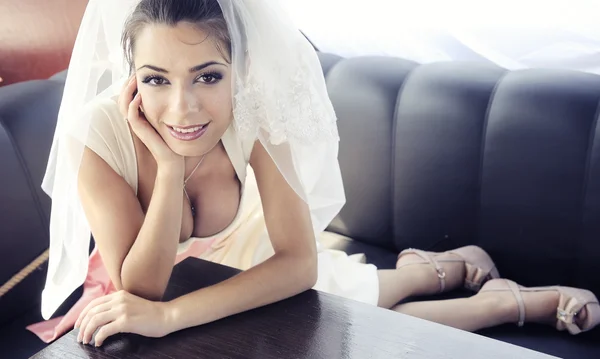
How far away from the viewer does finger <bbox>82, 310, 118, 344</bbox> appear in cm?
86

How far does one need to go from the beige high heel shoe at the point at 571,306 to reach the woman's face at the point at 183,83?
0.85m

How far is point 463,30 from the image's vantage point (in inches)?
66.9

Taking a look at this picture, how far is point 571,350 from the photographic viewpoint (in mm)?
1281

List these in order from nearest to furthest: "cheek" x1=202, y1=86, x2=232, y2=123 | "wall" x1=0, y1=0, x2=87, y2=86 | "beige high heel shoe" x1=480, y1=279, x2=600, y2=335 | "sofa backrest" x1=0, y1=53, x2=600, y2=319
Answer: "cheek" x1=202, y1=86, x2=232, y2=123
"beige high heel shoe" x1=480, y1=279, x2=600, y2=335
"sofa backrest" x1=0, y1=53, x2=600, y2=319
"wall" x1=0, y1=0, x2=87, y2=86

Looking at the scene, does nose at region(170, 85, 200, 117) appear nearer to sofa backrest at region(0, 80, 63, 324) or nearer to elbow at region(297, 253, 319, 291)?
elbow at region(297, 253, 319, 291)

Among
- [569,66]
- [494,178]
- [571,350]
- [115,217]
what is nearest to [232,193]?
[115,217]

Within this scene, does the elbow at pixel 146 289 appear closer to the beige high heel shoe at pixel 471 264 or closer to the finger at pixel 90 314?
the finger at pixel 90 314

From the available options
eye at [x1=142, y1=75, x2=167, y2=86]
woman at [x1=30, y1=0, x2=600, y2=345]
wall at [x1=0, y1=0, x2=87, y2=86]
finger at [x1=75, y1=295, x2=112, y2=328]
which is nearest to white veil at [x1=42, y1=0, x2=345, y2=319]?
woman at [x1=30, y1=0, x2=600, y2=345]

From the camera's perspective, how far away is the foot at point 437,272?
1521mm

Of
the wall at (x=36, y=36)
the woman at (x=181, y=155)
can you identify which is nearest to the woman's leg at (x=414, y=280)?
the woman at (x=181, y=155)

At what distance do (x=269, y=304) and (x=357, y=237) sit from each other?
0.87m

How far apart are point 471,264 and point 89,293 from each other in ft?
3.22

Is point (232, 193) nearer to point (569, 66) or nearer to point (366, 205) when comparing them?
point (366, 205)

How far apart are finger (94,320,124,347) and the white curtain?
1.30 m
